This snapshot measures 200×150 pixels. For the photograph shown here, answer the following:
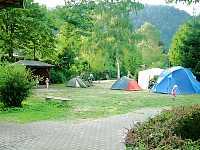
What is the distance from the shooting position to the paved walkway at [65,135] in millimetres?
10266

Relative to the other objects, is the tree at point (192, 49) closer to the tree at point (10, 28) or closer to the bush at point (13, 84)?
the tree at point (10, 28)

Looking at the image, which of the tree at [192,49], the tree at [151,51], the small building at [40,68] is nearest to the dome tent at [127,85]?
the tree at [192,49]

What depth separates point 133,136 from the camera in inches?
348

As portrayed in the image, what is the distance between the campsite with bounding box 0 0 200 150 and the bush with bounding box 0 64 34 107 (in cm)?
5

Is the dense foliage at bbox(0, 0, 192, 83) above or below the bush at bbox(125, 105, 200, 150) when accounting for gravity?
above

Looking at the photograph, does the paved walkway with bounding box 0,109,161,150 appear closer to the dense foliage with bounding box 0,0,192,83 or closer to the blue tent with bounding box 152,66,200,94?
the blue tent with bounding box 152,66,200,94

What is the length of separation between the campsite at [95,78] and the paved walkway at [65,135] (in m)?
0.03

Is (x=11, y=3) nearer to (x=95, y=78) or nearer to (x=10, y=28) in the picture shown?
(x=10, y=28)

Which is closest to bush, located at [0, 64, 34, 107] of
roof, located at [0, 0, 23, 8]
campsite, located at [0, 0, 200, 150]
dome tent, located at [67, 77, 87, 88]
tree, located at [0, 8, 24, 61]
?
campsite, located at [0, 0, 200, 150]

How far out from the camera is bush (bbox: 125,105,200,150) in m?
7.56

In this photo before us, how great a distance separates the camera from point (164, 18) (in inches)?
3484

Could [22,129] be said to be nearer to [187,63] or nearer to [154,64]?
[187,63]

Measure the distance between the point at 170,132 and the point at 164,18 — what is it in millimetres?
82344

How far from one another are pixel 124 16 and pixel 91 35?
17.0ft
